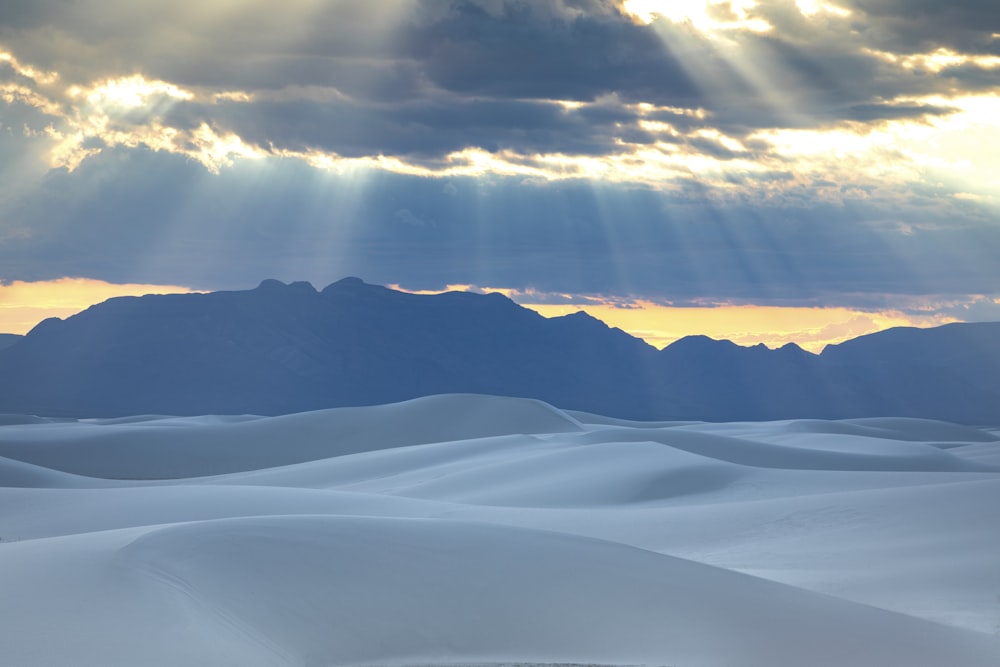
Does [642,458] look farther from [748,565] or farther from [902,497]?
[748,565]

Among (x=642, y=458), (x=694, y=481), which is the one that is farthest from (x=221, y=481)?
(x=694, y=481)

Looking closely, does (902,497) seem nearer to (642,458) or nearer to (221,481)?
(642,458)

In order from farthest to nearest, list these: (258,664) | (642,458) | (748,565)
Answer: (642,458) → (748,565) → (258,664)

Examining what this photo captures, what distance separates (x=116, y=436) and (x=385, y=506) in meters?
65.4

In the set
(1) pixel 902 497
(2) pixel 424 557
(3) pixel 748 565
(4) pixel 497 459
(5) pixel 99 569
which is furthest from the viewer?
(4) pixel 497 459

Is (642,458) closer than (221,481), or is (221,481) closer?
(642,458)

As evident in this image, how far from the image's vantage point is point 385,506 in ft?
115

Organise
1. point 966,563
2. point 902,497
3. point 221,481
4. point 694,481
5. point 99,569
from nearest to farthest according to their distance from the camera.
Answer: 1. point 99,569
2. point 966,563
3. point 902,497
4. point 694,481
5. point 221,481

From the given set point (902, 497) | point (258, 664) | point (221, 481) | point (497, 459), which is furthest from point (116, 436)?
point (258, 664)

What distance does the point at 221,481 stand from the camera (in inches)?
2422

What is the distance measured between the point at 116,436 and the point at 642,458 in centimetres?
6127

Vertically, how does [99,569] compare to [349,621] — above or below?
above

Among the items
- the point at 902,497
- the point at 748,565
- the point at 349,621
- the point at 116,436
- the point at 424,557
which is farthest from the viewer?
the point at 116,436

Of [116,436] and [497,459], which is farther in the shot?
[116,436]
